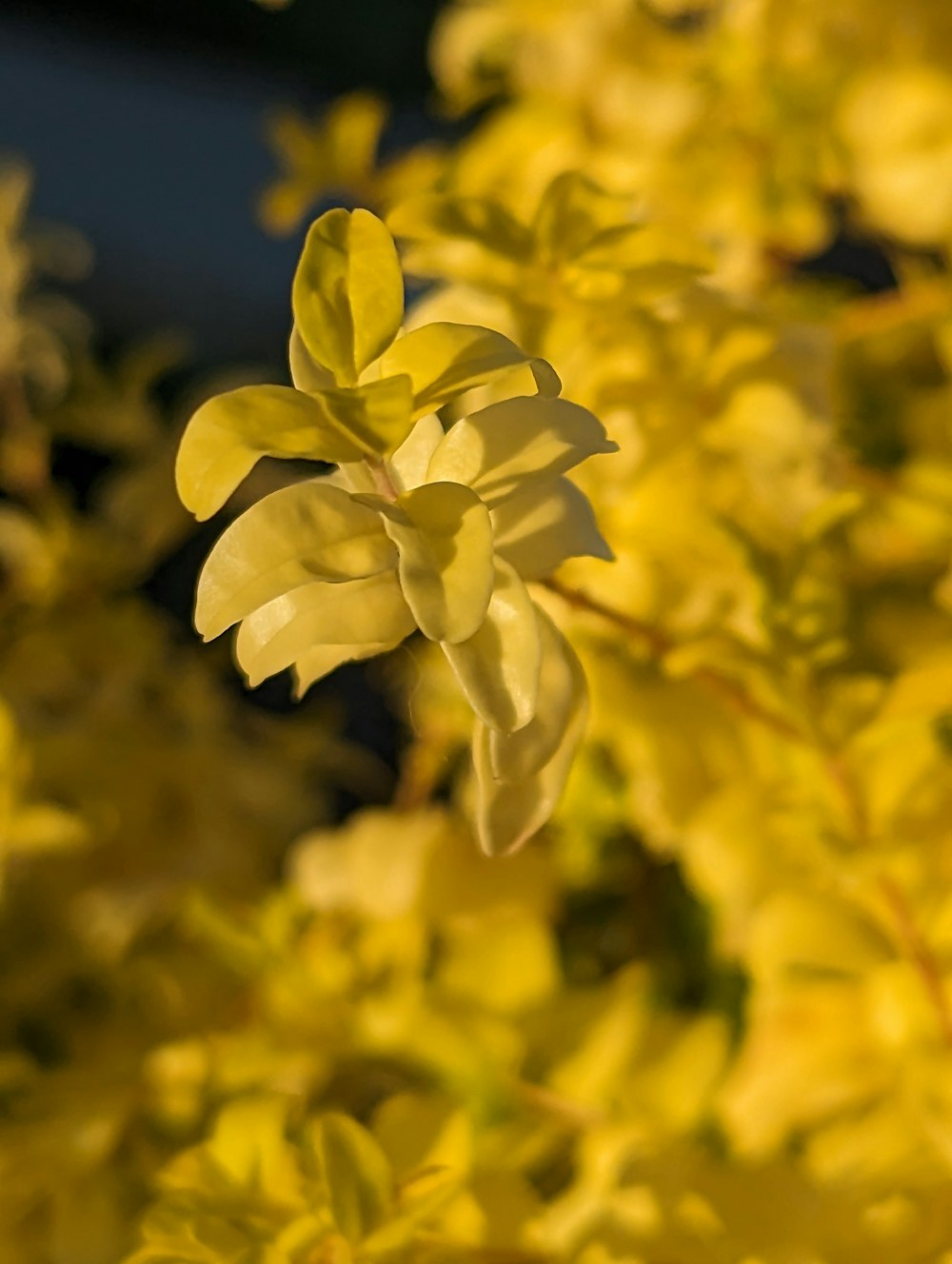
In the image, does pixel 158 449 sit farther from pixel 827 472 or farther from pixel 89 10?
pixel 89 10

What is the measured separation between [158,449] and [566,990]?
38 cm

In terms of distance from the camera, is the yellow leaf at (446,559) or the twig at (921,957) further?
the twig at (921,957)

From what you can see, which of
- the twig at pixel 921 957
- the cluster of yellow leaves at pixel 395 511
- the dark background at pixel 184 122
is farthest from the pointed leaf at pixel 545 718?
the dark background at pixel 184 122

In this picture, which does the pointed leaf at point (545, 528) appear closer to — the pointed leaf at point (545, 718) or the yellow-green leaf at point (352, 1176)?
the pointed leaf at point (545, 718)

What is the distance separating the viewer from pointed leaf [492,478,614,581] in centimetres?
21

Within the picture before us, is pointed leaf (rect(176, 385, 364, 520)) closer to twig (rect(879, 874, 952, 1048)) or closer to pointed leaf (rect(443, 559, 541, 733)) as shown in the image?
pointed leaf (rect(443, 559, 541, 733))

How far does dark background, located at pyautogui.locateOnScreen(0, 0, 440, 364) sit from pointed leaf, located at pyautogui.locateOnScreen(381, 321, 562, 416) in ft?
3.53

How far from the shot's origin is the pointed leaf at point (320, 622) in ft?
0.67

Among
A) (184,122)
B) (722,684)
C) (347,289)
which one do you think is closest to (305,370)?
(347,289)

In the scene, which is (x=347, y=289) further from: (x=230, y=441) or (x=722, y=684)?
(x=722, y=684)

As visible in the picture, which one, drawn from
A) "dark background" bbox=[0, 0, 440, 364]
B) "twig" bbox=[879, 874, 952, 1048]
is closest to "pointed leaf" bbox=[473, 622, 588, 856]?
"twig" bbox=[879, 874, 952, 1048]

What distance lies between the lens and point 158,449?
64 cm

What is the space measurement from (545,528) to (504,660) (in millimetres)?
27

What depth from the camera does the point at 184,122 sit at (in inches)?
50.6
